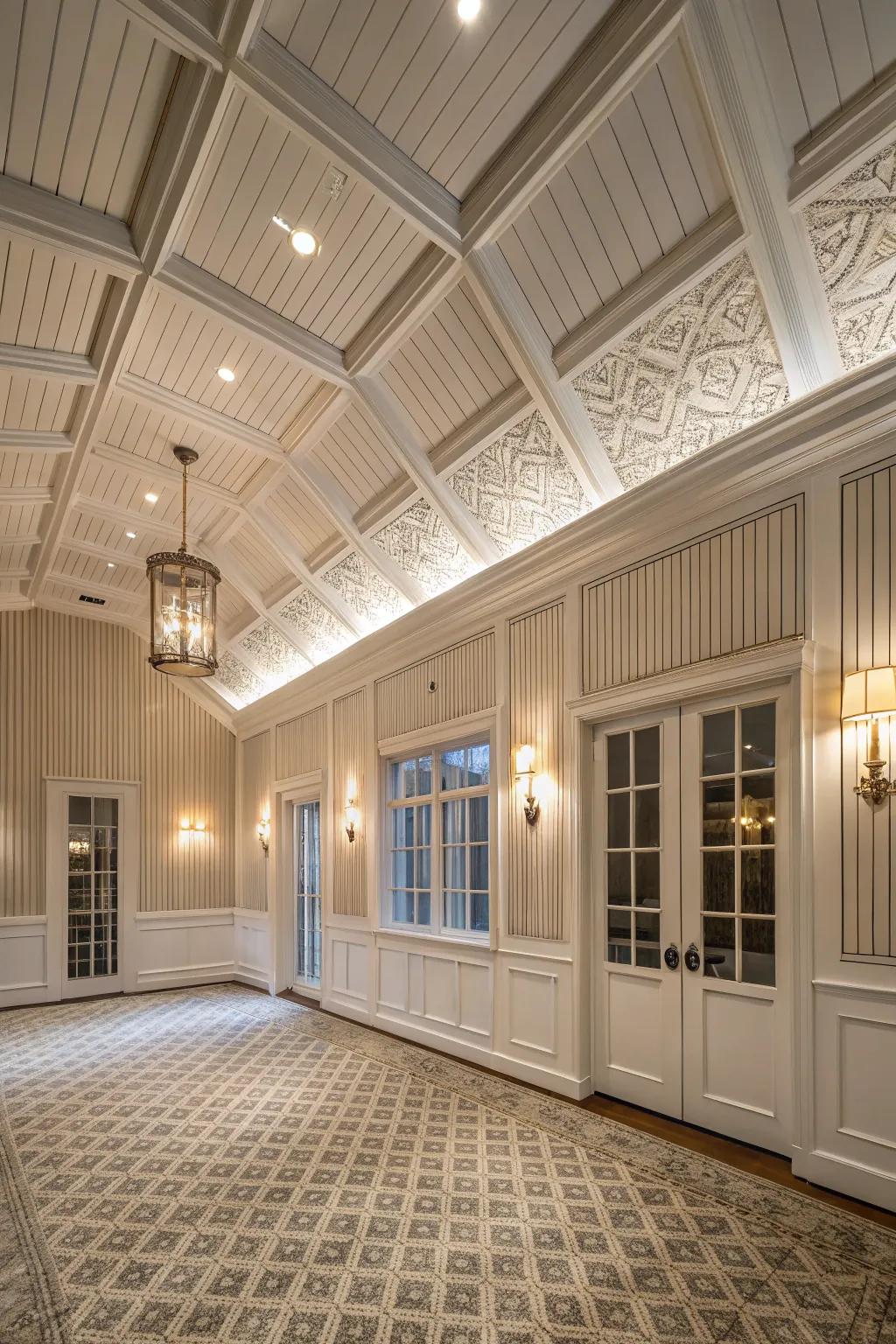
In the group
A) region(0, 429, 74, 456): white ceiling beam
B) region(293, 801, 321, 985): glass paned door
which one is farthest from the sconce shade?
region(293, 801, 321, 985): glass paned door

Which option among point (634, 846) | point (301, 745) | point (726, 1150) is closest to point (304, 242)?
point (634, 846)

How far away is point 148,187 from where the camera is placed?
356 cm

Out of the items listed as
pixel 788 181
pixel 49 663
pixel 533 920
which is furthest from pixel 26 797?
pixel 788 181

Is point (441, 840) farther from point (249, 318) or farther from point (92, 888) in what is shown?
point (92, 888)

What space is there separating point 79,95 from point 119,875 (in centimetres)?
800

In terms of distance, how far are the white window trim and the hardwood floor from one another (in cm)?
134

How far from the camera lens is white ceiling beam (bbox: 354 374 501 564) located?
4918 millimetres

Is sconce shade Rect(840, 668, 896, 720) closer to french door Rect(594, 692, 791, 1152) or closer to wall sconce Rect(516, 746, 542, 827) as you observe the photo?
french door Rect(594, 692, 791, 1152)

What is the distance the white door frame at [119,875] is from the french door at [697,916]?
6.39 m

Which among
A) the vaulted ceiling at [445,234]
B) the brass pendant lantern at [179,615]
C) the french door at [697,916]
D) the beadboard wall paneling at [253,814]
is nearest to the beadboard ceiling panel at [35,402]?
the vaulted ceiling at [445,234]

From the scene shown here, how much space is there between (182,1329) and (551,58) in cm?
479

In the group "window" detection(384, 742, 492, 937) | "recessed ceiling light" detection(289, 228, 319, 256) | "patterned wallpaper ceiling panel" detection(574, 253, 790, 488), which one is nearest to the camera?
"patterned wallpaper ceiling panel" detection(574, 253, 790, 488)

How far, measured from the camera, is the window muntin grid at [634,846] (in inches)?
174

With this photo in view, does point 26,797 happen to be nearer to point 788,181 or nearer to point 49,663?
point 49,663
